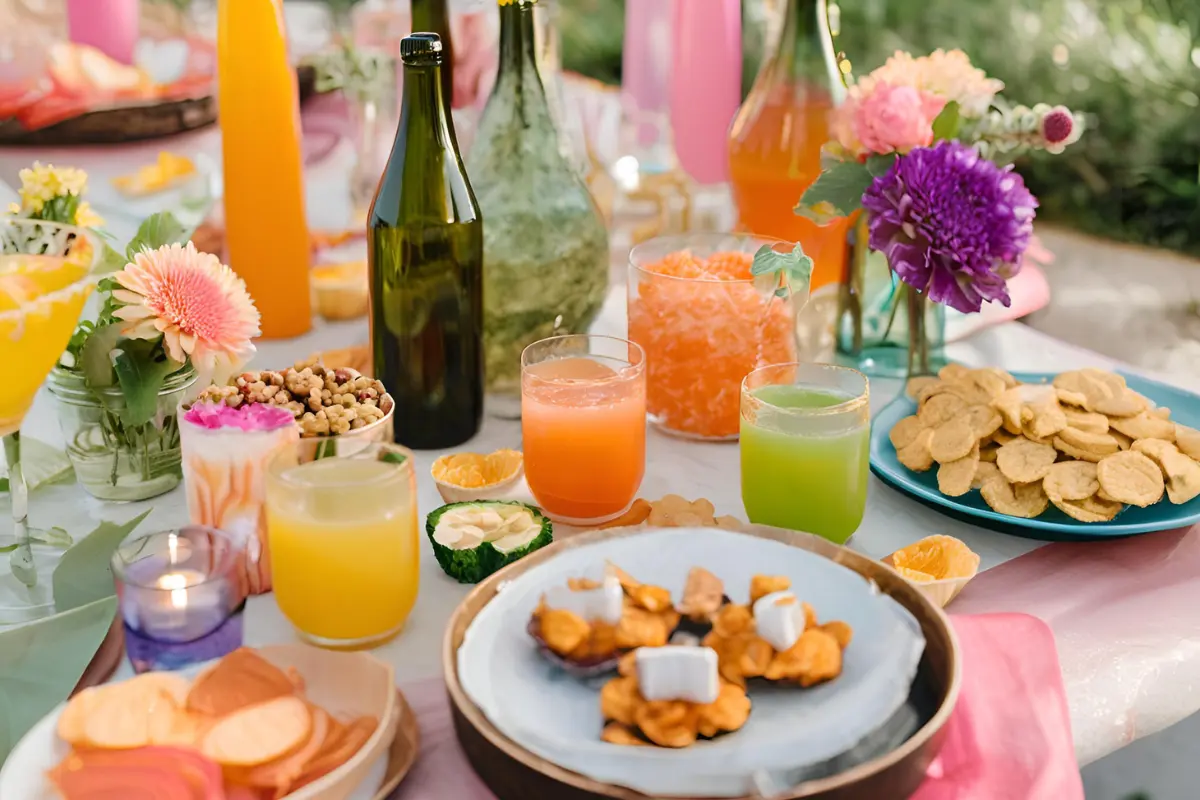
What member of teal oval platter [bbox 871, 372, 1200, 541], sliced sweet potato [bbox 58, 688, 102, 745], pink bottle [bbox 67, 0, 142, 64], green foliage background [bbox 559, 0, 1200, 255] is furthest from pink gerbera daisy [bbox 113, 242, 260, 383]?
green foliage background [bbox 559, 0, 1200, 255]

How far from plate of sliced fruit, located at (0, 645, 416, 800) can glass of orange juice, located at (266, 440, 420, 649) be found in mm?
79

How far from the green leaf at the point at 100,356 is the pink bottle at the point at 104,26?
4.08 feet

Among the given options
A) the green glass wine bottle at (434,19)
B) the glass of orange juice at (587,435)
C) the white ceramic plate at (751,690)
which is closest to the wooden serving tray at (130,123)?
the green glass wine bottle at (434,19)

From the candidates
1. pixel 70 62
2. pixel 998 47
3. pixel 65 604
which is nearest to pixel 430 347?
pixel 65 604

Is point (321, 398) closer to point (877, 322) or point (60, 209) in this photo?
point (60, 209)

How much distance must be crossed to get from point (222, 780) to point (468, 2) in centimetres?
112

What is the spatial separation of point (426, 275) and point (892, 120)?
0.46 metres

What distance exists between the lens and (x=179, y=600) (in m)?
0.66

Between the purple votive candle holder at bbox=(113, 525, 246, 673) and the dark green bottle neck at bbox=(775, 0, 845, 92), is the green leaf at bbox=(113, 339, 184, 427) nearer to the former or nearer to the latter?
the purple votive candle holder at bbox=(113, 525, 246, 673)

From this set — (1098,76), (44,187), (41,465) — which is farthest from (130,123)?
(1098,76)

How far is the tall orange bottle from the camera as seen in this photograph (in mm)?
1165

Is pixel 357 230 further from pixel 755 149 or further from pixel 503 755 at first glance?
pixel 503 755

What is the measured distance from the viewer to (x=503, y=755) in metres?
0.56

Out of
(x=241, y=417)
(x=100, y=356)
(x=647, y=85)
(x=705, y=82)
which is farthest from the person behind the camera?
(x=647, y=85)
